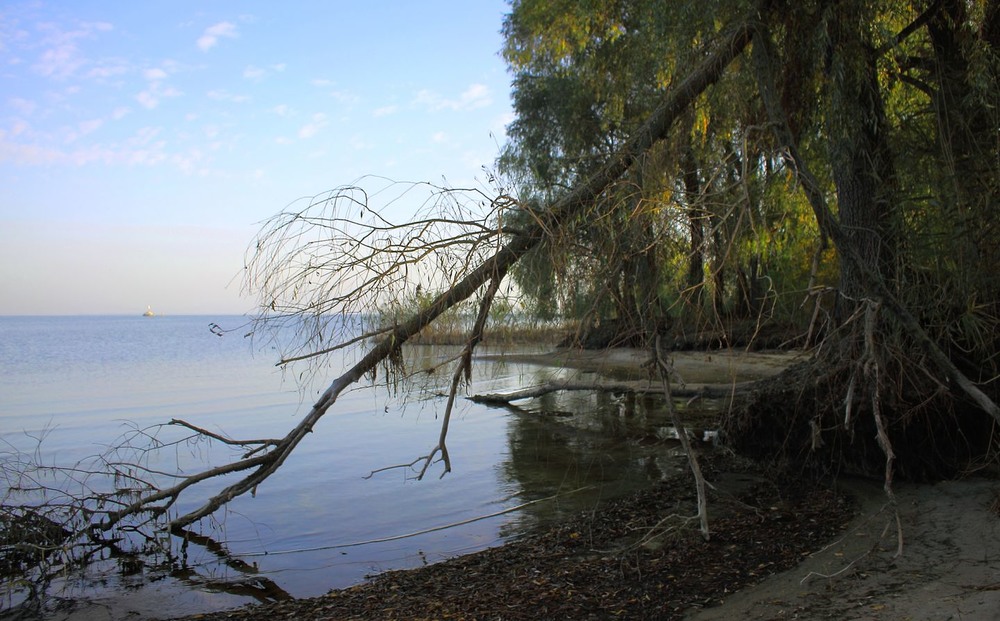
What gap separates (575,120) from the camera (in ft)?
72.0

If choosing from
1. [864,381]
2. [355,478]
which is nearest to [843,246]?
[864,381]

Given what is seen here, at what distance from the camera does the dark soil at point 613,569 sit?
14.8ft

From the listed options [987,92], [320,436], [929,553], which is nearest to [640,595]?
[929,553]

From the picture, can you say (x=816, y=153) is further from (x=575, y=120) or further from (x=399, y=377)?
(x=575, y=120)

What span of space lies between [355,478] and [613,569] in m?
5.89

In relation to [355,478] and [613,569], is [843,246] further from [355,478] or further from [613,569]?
[355,478]

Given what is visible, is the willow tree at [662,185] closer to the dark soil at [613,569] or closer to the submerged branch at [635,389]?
the submerged branch at [635,389]

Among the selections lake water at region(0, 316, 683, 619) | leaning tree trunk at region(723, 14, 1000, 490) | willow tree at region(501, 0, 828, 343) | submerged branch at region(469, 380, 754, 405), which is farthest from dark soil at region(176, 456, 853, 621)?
willow tree at region(501, 0, 828, 343)

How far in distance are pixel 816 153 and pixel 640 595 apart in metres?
5.58

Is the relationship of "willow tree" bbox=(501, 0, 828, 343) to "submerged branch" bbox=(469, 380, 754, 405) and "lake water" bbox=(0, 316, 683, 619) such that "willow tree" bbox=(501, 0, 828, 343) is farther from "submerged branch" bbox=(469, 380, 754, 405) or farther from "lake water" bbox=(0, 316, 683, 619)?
"lake water" bbox=(0, 316, 683, 619)

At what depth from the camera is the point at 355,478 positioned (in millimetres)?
10242

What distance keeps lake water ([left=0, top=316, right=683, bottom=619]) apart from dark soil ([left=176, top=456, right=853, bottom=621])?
792 mm

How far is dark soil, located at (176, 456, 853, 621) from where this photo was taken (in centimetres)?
450

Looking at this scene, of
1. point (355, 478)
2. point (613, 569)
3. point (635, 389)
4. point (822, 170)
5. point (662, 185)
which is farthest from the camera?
point (355, 478)
